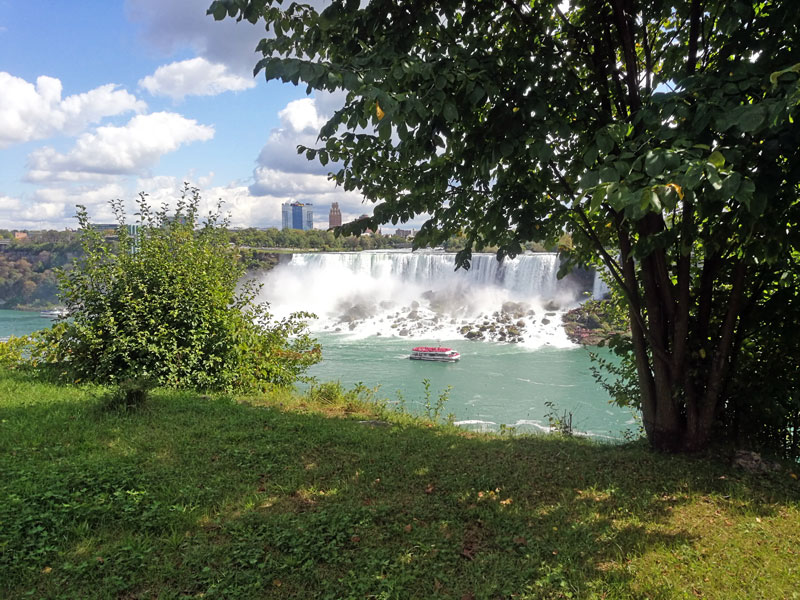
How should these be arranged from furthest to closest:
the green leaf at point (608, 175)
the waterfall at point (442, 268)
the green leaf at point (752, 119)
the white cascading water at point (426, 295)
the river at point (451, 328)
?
the waterfall at point (442, 268)
the white cascading water at point (426, 295)
the river at point (451, 328)
the green leaf at point (608, 175)
the green leaf at point (752, 119)

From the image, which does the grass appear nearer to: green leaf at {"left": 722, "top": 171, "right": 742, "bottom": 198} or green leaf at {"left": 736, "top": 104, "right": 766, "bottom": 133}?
green leaf at {"left": 722, "top": 171, "right": 742, "bottom": 198}

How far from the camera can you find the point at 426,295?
31891 millimetres

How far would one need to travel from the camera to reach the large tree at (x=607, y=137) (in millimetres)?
2189

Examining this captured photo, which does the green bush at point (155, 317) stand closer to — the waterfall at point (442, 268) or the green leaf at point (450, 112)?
the green leaf at point (450, 112)

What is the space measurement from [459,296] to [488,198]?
89.5 feet

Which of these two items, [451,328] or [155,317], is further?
[451,328]

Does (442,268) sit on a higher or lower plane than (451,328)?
higher

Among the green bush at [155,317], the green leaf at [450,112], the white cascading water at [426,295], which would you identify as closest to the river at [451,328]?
the white cascading water at [426,295]

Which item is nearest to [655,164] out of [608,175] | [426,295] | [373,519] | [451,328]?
[608,175]

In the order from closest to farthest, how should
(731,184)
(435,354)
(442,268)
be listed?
1. (731,184)
2. (435,354)
3. (442,268)

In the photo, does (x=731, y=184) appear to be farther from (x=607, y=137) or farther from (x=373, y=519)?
(x=373, y=519)

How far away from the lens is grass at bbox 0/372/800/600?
228 cm

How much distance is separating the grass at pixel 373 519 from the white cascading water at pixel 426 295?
20.9 meters

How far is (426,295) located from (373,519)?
95.7ft
